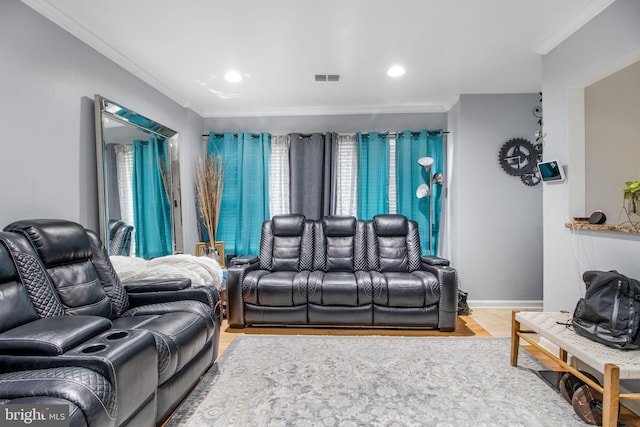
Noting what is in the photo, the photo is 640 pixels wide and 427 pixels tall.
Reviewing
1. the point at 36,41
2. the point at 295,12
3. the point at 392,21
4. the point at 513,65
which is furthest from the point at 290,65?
the point at 513,65

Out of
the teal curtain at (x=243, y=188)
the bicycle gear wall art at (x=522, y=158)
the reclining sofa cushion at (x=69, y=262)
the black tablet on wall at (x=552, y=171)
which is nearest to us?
the reclining sofa cushion at (x=69, y=262)

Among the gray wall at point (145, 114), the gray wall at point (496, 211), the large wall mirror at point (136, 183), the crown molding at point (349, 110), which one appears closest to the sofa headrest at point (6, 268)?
the gray wall at point (145, 114)

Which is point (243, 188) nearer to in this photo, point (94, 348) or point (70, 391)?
point (94, 348)

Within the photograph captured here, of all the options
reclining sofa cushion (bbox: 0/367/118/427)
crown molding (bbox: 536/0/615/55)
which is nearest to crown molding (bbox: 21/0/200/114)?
reclining sofa cushion (bbox: 0/367/118/427)

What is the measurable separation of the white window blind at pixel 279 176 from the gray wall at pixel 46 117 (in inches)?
78.8

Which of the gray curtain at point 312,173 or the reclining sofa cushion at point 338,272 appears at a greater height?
the gray curtain at point 312,173

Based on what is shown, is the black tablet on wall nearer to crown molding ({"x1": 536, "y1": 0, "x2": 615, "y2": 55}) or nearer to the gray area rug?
crown molding ({"x1": 536, "y1": 0, "x2": 615, "y2": 55})

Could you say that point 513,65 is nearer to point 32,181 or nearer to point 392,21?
point 392,21

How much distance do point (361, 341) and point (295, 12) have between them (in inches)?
106

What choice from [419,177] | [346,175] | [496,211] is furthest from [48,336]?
[496,211]

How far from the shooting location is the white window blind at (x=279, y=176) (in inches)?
168

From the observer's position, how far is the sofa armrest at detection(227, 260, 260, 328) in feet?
10.3

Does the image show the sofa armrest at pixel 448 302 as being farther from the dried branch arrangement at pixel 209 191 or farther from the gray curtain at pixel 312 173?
the dried branch arrangement at pixel 209 191

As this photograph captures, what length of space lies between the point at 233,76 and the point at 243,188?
150 cm
